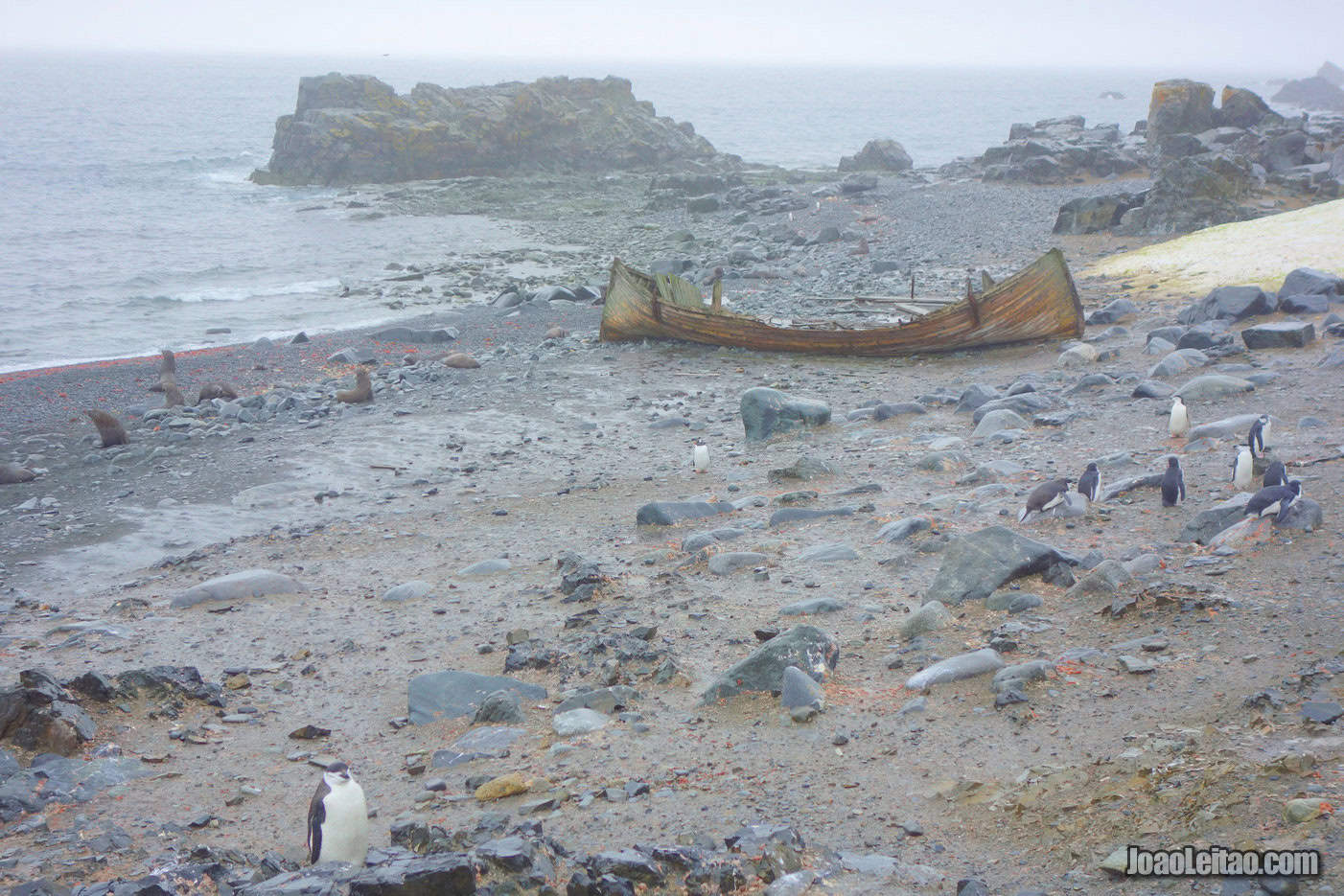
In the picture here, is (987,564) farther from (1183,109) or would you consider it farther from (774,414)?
(1183,109)

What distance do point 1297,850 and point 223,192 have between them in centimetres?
4736

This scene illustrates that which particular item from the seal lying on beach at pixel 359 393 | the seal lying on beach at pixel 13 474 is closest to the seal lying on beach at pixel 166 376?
the seal lying on beach at pixel 359 393

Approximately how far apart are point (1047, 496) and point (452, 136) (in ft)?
134

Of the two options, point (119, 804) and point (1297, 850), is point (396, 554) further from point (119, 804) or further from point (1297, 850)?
point (1297, 850)

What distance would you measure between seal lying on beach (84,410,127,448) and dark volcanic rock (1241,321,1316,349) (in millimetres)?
13545

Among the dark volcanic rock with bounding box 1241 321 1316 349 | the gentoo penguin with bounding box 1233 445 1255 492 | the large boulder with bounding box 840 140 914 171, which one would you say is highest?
the large boulder with bounding box 840 140 914 171

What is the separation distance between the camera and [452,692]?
5902mm

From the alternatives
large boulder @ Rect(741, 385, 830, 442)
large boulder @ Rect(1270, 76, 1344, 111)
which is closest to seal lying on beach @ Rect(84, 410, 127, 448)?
large boulder @ Rect(741, 385, 830, 442)

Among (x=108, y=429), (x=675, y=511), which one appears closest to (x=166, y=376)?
(x=108, y=429)

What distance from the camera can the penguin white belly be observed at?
4230 mm

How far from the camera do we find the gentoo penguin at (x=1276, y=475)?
668 centimetres

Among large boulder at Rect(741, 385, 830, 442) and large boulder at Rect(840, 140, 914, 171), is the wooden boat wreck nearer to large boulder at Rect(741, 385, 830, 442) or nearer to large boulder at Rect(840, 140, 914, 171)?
large boulder at Rect(741, 385, 830, 442)

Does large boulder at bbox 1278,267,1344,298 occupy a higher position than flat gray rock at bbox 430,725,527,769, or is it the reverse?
large boulder at bbox 1278,267,1344,298

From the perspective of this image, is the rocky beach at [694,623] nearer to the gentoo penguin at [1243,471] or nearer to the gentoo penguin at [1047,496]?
the gentoo penguin at [1047,496]
